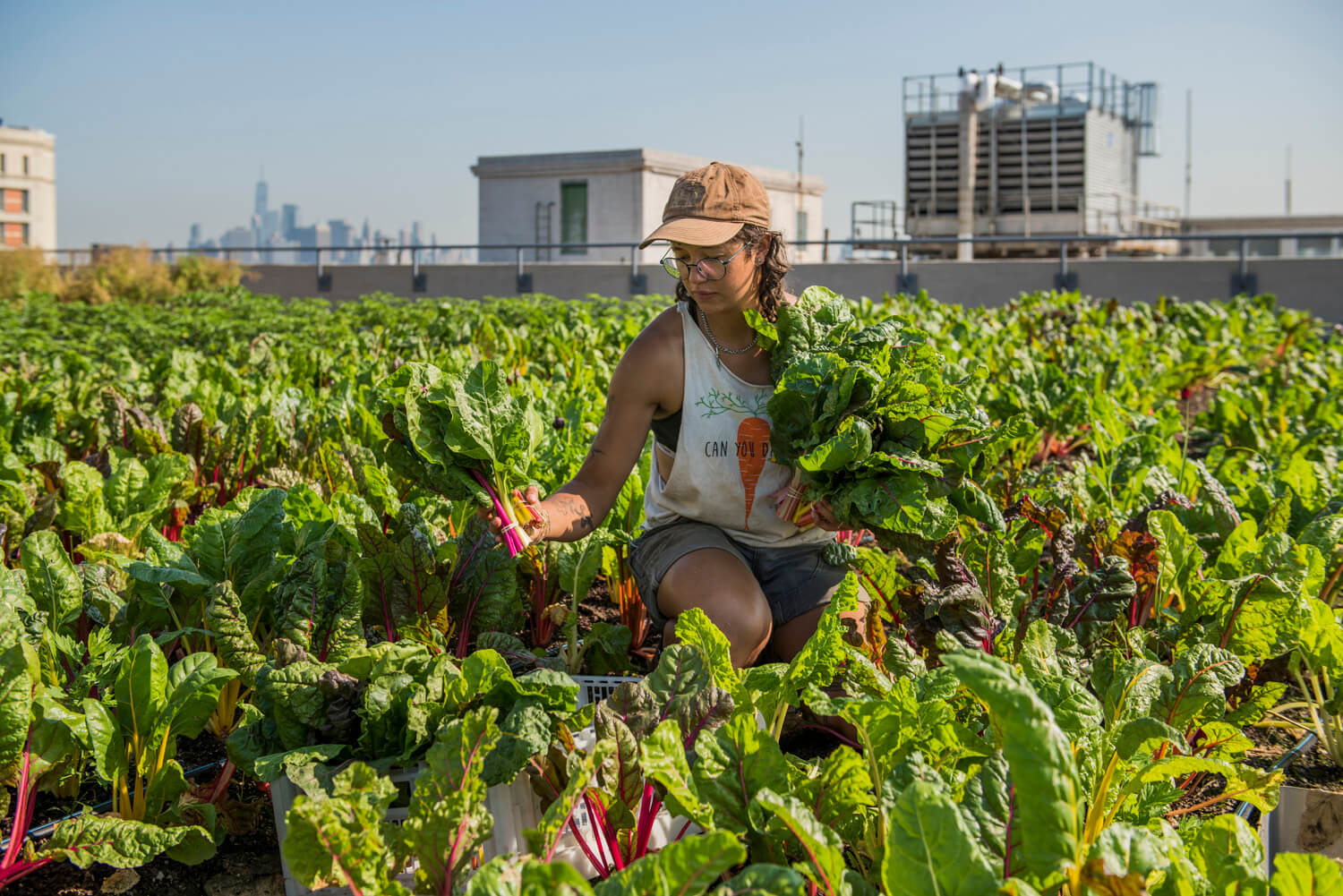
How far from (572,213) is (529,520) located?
2971 cm

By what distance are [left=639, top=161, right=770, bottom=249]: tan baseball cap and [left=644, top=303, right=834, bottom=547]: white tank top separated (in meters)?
0.30

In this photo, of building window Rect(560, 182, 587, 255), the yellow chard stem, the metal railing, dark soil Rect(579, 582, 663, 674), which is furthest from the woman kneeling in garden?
building window Rect(560, 182, 587, 255)

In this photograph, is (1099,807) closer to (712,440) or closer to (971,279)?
(712,440)

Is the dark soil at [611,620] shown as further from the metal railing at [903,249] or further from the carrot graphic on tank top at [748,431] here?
the metal railing at [903,249]

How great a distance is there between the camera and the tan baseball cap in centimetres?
258

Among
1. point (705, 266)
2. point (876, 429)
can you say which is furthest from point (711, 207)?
point (876, 429)

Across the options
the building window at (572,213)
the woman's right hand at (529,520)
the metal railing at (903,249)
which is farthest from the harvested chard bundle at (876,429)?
the building window at (572,213)

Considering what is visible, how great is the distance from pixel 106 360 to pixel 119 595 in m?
5.37

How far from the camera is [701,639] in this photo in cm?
203

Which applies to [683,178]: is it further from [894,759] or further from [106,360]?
[106,360]

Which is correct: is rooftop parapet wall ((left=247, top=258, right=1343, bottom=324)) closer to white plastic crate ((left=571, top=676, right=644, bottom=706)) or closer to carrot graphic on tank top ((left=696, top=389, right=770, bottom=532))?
carrot graphic on tank top ((left=696, top=389, right=770, bottom=532))

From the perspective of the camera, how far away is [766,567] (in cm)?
283

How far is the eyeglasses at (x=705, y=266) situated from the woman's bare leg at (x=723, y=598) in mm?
679

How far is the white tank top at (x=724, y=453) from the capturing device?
2.79 m
